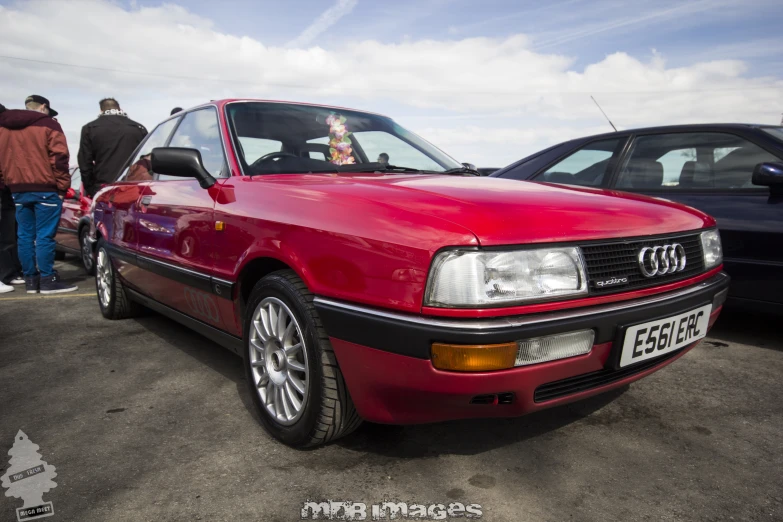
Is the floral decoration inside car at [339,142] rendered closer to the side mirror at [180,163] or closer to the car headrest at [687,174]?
the side mirror at [180,163]

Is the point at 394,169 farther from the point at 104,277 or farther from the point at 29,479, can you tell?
the point at 104,277

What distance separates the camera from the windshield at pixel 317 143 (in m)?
2.59

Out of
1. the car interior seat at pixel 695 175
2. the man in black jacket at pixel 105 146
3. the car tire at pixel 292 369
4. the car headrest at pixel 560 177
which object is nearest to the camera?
the car tire at pixel 292 369

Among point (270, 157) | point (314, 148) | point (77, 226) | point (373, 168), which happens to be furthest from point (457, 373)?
point (77, 226)

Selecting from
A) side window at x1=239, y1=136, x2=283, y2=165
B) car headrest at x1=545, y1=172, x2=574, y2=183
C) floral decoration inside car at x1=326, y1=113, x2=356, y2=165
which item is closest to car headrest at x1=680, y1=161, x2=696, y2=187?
car headrest at x1=545, y1=172, x2=574, y2=183

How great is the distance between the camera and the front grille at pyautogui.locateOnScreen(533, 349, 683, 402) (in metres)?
1.69

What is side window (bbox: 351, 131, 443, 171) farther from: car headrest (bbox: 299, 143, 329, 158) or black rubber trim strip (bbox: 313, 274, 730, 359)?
black rubber trim strip (bbox: 313, 274, 730, 359)

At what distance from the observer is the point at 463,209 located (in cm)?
168

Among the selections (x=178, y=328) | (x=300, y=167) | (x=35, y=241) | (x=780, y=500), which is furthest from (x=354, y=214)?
(x=35, y=241)

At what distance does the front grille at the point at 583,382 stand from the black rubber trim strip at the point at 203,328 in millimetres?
1269

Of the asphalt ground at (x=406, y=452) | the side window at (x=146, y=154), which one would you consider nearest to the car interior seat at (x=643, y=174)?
the asphalt ground at (x=406, y=452)

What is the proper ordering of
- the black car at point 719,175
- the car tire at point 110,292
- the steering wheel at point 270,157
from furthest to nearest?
the car tire at point 110,292, the black car at point 719,175, the steering wheel at point 270,157

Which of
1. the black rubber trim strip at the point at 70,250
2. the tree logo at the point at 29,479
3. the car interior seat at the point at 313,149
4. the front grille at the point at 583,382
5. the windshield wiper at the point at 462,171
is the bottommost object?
the tree logo at the point at 29,479

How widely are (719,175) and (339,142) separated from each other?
2368 mm
